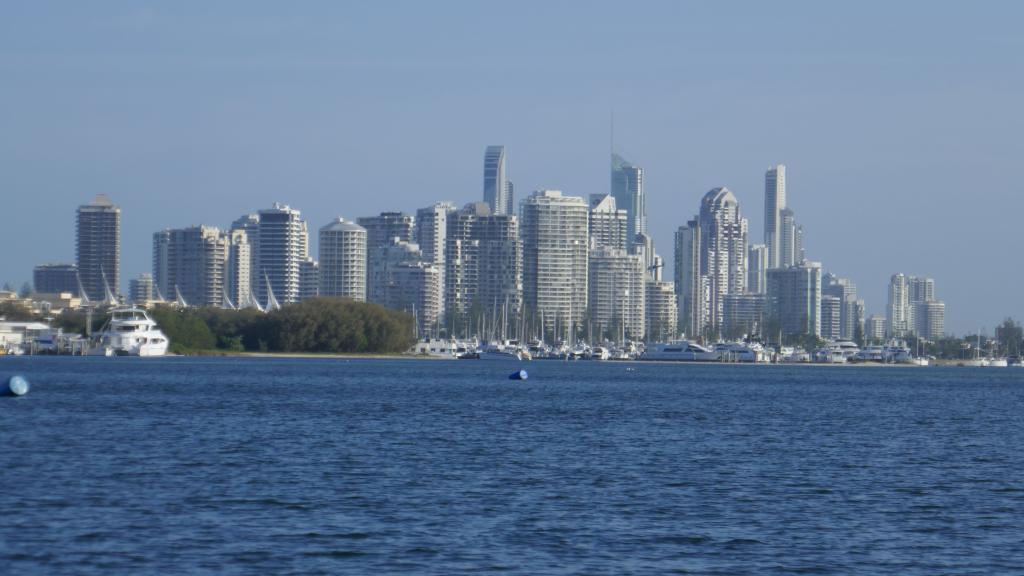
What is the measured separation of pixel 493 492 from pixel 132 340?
506ft

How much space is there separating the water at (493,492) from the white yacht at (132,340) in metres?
111

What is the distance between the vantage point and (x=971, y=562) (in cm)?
2934

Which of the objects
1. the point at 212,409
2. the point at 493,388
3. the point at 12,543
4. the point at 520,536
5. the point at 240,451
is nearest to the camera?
the point at 12,543

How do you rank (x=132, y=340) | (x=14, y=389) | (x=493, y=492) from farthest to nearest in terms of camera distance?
(x=132, y=340) → (x=14, y=389) → (x=493, y=492)

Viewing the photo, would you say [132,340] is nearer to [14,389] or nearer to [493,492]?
[14,389]

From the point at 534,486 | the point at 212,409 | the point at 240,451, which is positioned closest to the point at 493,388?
the point at 212,409

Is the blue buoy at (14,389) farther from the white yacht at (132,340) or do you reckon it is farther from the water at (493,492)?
the white yacht at (132,340)

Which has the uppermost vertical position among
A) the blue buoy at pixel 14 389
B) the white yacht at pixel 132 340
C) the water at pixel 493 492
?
the white yacht at pixel 132 340

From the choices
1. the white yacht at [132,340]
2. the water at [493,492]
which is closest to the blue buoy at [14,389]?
the water at [493,492]

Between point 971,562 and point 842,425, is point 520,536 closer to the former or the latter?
point 971,562

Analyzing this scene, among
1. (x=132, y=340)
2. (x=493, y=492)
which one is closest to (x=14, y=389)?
(x=493, y=492)

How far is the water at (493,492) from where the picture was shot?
2867 centimetres

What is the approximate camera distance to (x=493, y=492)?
38.1 m

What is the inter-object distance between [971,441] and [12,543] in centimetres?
4221
